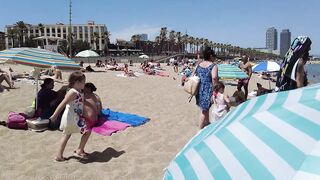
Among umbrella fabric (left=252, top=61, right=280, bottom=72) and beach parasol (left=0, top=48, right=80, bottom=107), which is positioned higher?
beach parasol (left=0, top=48, right=80, bottom=107)

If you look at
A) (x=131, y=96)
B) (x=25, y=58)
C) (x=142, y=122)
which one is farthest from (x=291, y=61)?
(x=131, y=96)

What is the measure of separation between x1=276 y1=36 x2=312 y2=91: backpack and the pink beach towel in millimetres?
3434

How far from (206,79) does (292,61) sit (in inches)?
69.0

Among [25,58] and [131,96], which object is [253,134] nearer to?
[25,58]

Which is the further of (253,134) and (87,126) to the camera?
(87,126)

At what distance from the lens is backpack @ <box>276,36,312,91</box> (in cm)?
413

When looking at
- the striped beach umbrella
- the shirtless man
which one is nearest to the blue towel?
the shirtless man

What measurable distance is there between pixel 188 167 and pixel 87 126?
12.1 ft

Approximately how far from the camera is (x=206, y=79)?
19.0 feet

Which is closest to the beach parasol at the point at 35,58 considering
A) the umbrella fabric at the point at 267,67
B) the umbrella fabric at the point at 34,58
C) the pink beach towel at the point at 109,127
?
the umbrella fabric at the point at 34,58

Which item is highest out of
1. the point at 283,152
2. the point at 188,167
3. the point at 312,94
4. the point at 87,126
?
the point at 312,94

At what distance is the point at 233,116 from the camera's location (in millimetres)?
2066

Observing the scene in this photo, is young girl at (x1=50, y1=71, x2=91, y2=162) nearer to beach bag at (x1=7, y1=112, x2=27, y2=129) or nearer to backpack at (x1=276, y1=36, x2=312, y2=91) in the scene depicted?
beach bag at (x1=7, y1=112, x2=27, y2=129)

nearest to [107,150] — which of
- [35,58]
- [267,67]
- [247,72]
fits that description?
[35,58]
